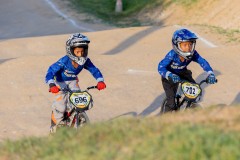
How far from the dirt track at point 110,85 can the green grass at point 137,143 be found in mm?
3822

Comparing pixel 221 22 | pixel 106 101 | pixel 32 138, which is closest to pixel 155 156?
pixel 32 138

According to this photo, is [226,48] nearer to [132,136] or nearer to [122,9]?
[132,136]

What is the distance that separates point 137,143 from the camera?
577 cm

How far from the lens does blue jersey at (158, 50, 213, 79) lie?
9258mm

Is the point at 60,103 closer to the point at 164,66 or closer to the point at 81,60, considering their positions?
the point at 81,60

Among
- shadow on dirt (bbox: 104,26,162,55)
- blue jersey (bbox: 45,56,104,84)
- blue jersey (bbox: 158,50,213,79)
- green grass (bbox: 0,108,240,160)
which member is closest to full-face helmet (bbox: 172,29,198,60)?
blue jersey (bbox: 158,50,213,79)

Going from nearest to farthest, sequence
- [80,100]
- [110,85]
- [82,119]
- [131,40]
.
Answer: [80,100]
[82,119]
[110,85]
[131,40]

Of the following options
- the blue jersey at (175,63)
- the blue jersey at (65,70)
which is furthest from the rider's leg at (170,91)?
the blue jersey at (65,70)

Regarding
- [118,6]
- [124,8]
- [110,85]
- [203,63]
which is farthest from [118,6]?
[203,63]

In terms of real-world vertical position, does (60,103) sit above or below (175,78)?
below

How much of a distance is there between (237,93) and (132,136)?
7.20 metres

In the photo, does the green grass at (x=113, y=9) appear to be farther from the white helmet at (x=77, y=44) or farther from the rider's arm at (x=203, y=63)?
the white helmet at (x=77, y=44)

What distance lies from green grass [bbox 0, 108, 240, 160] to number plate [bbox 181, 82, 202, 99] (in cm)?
189

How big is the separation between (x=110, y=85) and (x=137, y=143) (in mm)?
7618
